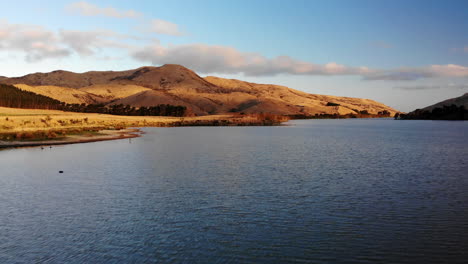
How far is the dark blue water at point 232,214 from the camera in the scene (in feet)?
46.0

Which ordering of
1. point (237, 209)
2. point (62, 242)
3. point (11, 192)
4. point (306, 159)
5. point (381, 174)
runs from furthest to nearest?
1. point (306, 159)
2. point (381, 174)
3. point (11, 192)
4. point (237, 209)
5. point (62, 242)

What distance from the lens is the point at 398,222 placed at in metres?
17.7

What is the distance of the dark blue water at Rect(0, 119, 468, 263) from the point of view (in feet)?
46.0

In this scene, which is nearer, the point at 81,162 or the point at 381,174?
the point at 381,174

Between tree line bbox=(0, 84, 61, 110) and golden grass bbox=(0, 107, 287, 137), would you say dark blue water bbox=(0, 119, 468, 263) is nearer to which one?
golden grass bbox=(0, 107, 287, 137)

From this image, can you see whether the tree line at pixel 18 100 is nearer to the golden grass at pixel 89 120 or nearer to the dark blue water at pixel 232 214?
the golden grass at pixel 89 120

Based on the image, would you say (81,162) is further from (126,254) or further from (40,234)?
(126,254)

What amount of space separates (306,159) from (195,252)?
1143 inches

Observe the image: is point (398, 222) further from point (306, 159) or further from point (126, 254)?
point (306, 159)

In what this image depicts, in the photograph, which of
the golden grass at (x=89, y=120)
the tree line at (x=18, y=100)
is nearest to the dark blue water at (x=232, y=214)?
the golden grass at (x=89, y=120)

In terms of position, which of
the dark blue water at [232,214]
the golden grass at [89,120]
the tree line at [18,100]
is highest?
the tree line at [18,100]

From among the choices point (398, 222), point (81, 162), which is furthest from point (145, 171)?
point (398, 222)

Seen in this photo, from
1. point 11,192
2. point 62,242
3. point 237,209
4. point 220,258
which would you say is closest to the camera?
point 220,258

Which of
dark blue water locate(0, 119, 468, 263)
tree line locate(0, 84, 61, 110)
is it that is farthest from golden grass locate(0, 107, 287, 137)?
dark blue water locate(0, 119, 468, 263)
